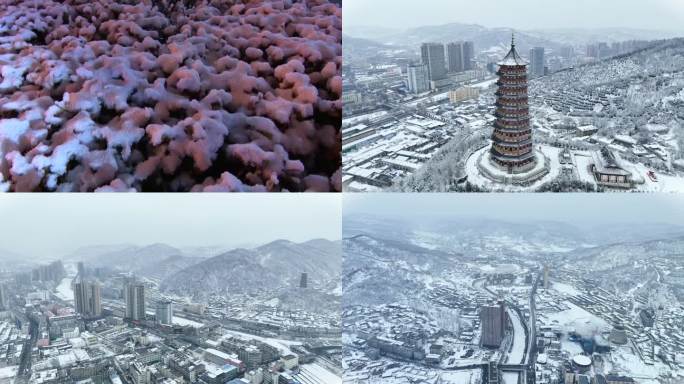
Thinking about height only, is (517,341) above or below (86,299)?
below

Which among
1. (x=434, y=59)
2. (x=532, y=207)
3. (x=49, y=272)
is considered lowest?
(x=49, y=272)

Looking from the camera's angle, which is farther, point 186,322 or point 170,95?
point 186,322

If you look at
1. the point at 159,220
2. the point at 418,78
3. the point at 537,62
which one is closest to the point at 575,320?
the point at 537,62

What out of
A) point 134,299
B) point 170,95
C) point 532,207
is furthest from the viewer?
point 134,299

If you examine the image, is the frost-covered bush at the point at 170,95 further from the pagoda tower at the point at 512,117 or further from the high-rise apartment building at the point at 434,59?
the pagoda tower at the point at 512,117

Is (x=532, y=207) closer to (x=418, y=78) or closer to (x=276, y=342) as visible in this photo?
(x=418, y=78)

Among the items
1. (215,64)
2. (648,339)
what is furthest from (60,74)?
(648,339)

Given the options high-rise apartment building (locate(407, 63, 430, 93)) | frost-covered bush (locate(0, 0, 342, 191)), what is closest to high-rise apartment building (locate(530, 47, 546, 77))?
high-rise apartment building (locate(407, 63, 430, 93))

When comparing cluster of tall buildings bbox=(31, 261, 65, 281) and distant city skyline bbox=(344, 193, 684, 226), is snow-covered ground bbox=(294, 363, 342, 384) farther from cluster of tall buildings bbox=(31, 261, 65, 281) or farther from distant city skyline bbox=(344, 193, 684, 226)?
cluster of tall buildings bbox=(31, 261, 65, 281)
